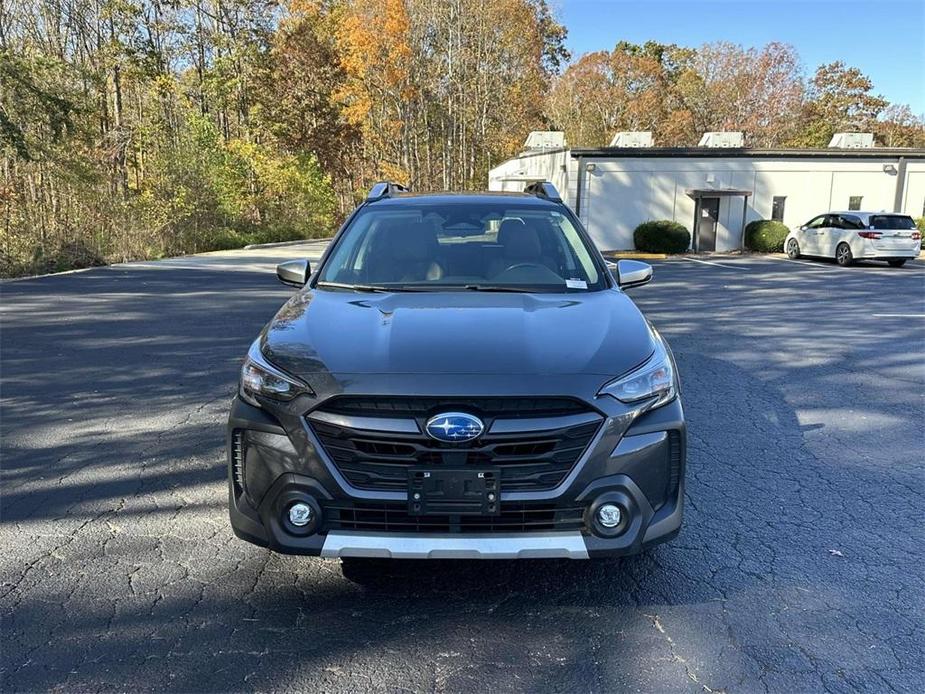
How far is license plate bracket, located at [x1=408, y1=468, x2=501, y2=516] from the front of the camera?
8.15 feet

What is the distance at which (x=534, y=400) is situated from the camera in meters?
2.50

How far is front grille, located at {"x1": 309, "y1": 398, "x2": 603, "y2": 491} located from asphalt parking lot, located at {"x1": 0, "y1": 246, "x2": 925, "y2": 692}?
2.12 feet

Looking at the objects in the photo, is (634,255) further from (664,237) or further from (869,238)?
(869,238)

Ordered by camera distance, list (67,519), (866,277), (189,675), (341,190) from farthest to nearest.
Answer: (341,190) → (866,277) → (67,519) → (189,675)

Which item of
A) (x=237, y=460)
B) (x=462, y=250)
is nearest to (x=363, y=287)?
(x=462, y=250)

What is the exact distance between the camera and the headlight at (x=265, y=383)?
8.65 feet

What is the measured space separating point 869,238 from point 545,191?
18222 mm

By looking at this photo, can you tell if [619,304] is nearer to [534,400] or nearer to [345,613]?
[534,400]

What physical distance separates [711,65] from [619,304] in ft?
187

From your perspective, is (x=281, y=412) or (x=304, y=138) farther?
(x=304, y=138)

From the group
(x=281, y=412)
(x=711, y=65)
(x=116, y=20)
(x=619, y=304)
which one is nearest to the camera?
(x=281, y=412)

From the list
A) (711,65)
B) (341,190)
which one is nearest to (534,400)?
(341,190)

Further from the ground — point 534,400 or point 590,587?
point 534,400

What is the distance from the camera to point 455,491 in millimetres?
2486
